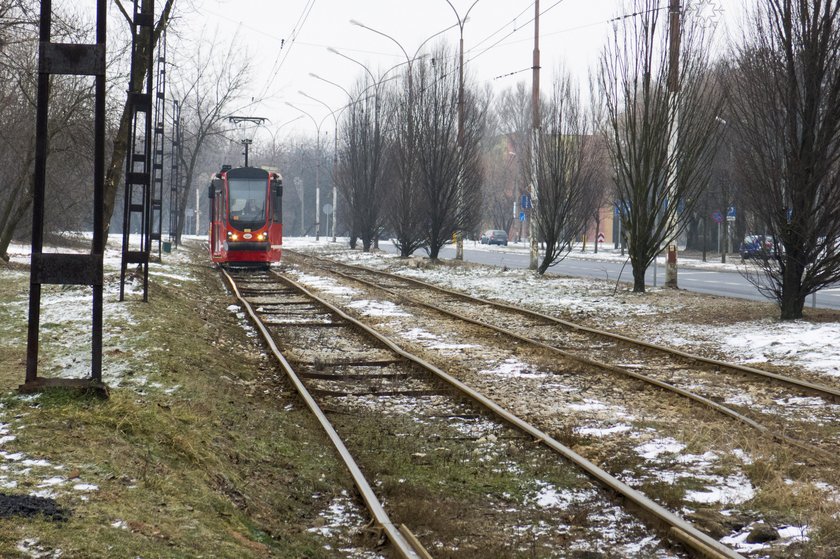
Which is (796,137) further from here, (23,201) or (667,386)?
(23,201)

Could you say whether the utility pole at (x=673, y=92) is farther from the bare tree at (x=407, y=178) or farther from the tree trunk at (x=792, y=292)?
the bare tree at (x=407, y=178)

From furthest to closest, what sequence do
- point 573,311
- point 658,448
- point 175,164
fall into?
point 175,164
point 573,311
point 658,448

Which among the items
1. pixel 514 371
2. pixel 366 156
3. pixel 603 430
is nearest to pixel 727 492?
pixel 603 430

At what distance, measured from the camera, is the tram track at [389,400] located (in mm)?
5246

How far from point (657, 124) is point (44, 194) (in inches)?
571

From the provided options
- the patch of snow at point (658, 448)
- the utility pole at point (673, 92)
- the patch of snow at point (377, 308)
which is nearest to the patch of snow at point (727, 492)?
the patch of snow at point (658, 448)

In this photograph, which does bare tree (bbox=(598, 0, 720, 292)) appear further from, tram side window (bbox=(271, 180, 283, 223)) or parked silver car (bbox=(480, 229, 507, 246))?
parked silver car (bbox=(480, 229, 507, 246))

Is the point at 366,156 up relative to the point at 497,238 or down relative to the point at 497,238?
up

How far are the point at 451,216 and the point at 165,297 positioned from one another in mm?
17347

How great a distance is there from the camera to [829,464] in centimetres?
641

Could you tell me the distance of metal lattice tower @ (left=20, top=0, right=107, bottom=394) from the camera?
6.95m

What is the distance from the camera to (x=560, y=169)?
84.1ft

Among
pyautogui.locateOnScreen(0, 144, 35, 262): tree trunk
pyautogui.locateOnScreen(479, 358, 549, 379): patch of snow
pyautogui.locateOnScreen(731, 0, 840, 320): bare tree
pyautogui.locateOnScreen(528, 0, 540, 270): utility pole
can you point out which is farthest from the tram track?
pyautogui.locateOnScreen(528, 0, 540, 270): utility pole

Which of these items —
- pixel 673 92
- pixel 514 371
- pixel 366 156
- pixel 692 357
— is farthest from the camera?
pixel 366 156
